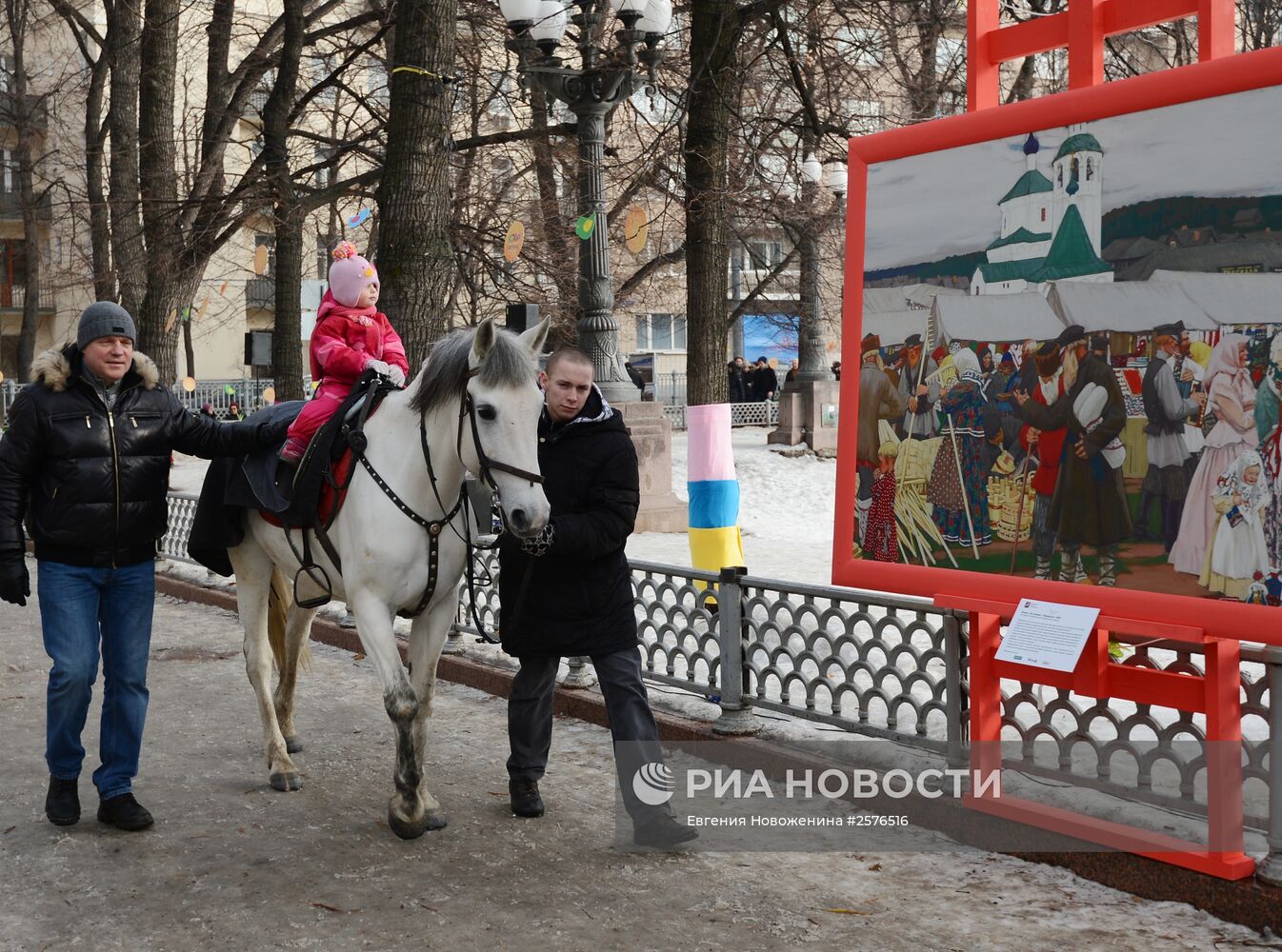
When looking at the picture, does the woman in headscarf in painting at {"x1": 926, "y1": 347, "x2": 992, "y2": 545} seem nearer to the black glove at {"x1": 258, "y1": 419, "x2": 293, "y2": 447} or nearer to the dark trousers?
the dark trousers

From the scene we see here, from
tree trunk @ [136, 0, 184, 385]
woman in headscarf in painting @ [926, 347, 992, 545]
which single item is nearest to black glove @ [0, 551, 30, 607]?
woman in headscarf in painting @ [926, 347, 992, 545]

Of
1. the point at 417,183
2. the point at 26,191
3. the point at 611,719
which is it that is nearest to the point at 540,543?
the point at 611,719

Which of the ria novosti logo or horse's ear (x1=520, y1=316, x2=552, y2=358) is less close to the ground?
horse's ear (x1=520, y1=316, x2=552, y2=358)

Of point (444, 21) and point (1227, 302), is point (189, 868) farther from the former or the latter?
point (444, 21)

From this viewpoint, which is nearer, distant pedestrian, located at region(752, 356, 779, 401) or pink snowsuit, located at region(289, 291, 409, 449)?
pink snowsuit, located at region(289, 291, 409, 449)

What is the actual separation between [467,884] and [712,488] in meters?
4.11

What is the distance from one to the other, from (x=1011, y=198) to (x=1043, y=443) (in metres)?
0.89

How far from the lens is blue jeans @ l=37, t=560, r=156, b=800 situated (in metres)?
5.59

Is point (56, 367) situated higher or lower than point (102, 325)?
lower

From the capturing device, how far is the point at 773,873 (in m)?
5.11

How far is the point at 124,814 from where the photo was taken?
18.7 ft

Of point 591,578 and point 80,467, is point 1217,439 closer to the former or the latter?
point 591,578

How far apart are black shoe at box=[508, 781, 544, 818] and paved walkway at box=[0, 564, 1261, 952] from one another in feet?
0.19

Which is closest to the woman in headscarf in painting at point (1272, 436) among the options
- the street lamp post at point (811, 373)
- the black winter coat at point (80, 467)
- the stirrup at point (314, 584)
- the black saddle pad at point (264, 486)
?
the black saddle pad at point (264, 486)
